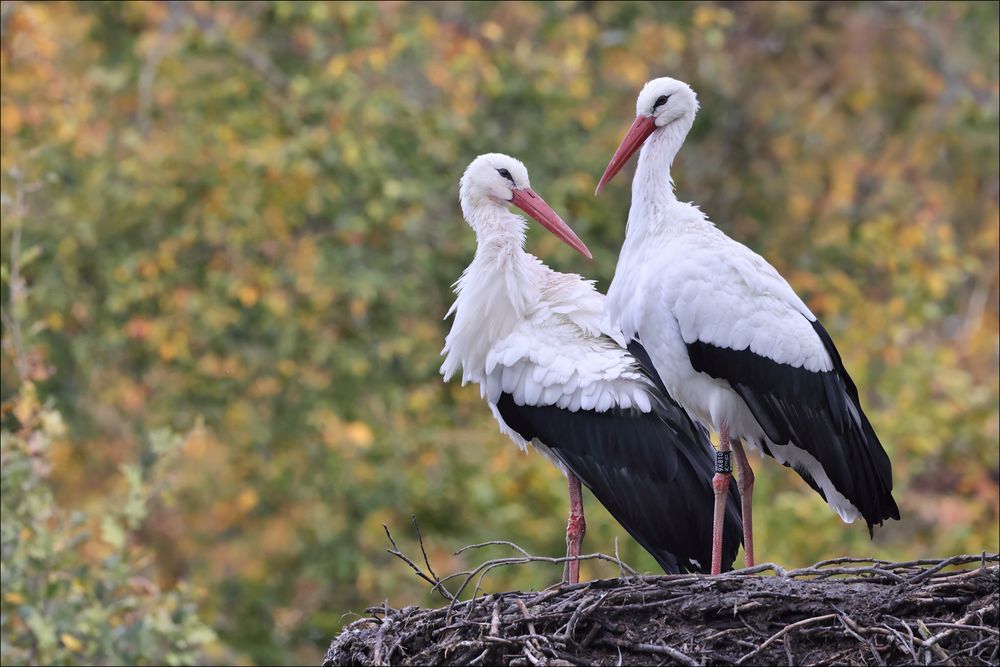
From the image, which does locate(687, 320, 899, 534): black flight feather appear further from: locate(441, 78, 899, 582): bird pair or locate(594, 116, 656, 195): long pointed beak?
locate(594, 116, 656, 195): long pointed beak

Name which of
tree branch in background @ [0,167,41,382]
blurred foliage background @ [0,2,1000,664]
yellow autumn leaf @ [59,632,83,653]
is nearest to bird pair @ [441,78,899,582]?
yellow autumn leaf @ [59,632,83,653]

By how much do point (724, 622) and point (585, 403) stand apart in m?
1.78

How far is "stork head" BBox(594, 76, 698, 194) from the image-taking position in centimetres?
686

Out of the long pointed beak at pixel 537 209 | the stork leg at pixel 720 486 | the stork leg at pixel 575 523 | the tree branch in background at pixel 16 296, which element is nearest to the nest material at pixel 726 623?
the stork leg at pixel 720 486

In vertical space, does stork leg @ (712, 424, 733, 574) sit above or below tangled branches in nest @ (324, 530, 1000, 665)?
above

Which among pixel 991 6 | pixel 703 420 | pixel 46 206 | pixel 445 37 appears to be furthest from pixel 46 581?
pixel 991 6

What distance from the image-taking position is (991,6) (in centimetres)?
1406

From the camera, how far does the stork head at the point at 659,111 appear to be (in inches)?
270

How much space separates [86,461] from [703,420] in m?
7.77

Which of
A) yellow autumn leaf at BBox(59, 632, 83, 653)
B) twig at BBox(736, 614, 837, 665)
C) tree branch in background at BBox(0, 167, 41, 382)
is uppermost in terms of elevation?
tree branch in background at BBox(0, 167, 41, 382)

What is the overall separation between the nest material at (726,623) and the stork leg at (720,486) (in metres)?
0.88

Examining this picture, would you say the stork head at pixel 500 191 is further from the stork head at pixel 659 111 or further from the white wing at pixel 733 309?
the white wing at pixel 733 309

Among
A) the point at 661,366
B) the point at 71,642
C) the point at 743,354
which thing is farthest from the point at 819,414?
the point at 71,642

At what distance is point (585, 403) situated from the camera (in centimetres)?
693
